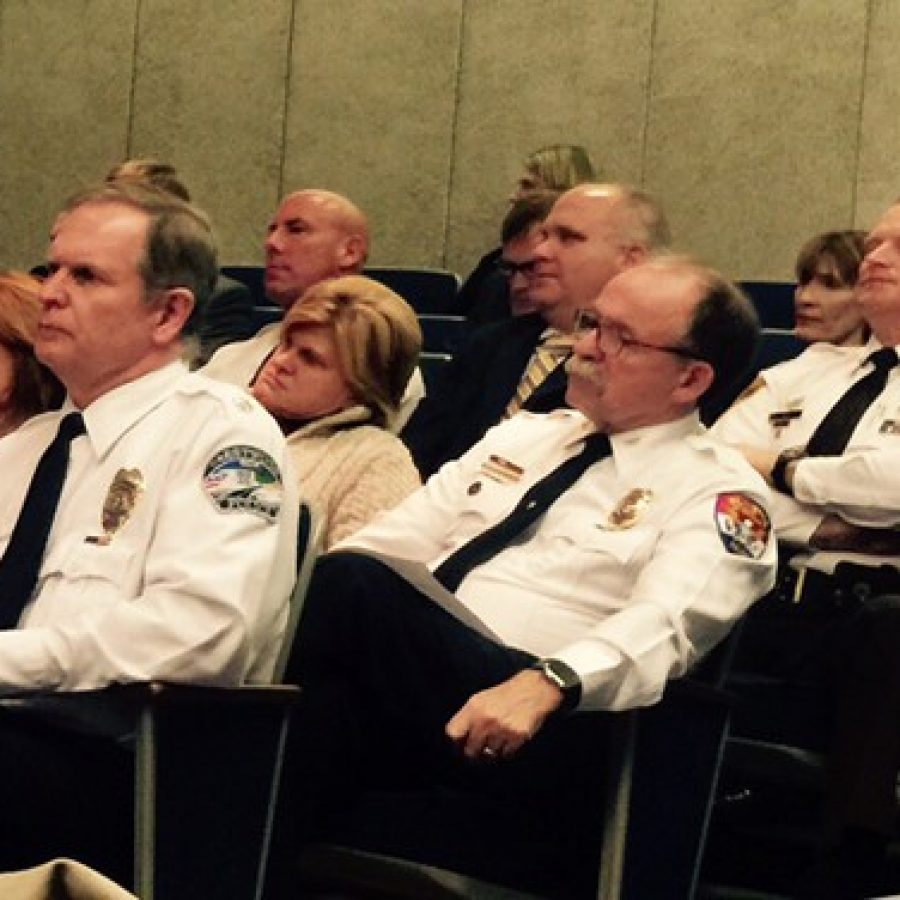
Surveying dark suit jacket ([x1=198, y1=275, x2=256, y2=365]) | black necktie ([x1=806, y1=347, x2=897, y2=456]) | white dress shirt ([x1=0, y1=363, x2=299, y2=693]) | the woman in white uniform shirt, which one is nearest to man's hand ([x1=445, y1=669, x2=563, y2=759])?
white dress shirt ([x1=0, y1=363, x2=299, y2=693])

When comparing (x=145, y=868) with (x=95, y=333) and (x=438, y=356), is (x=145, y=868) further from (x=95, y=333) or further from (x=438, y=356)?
(x=438, y=356)

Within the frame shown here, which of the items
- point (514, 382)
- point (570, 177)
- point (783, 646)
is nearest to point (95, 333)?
point (783, 646)

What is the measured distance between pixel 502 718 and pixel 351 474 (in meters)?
1.27

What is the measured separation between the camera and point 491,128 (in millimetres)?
7344

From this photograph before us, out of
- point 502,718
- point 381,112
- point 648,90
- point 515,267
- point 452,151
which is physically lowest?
point 502,718

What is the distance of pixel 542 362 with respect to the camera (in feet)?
14.4

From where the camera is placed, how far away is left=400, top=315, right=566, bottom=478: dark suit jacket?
439cm

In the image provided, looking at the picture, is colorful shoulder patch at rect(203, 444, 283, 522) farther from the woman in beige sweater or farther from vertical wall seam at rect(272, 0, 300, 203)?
vertical wall seam at rect(272, 0, 300, 203)

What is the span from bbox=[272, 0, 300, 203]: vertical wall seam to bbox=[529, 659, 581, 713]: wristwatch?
5.30 m

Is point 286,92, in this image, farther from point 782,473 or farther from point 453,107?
point 782,473

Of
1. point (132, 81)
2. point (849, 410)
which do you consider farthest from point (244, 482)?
point (132, 81)

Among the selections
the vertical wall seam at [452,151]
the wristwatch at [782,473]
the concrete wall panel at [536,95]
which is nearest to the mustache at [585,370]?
the wristwatch at [782,473]

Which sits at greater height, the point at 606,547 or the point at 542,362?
the point at 542,362

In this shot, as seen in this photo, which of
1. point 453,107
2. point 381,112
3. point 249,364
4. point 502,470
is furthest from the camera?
point 381,112
